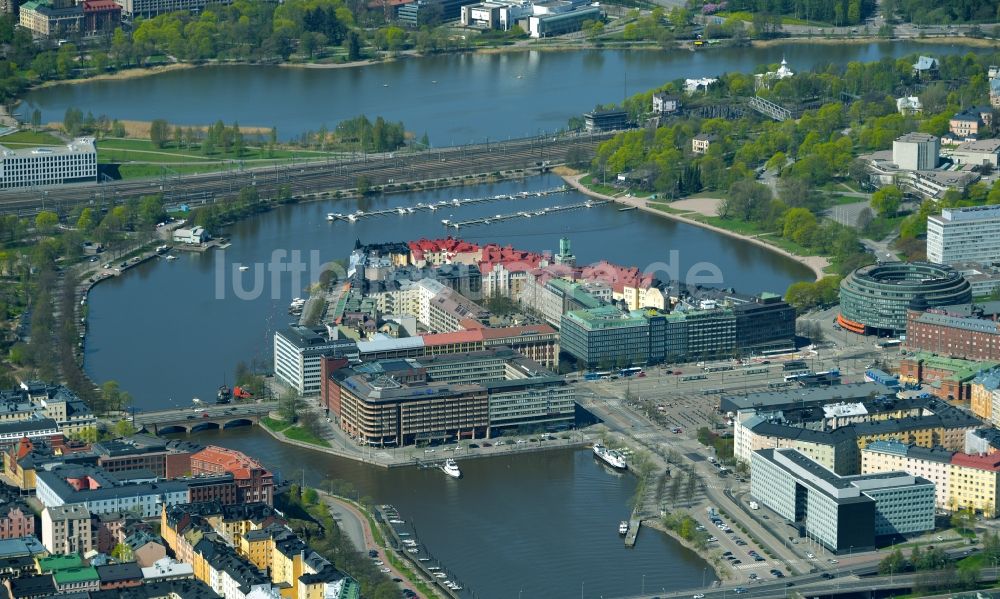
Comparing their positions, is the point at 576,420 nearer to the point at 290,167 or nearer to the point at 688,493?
the point at 688,493

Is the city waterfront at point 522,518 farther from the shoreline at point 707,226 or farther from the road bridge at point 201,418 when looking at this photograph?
the shoreline at point 707,226

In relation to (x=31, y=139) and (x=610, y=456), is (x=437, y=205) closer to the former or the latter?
(x=31, y=139)

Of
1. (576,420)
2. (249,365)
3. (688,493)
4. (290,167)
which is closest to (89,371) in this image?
(249,365)

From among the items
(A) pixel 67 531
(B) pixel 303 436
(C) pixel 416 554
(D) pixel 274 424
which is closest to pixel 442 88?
(D) pixel 274 424

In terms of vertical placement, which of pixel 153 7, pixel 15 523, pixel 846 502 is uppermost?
pixel 153 7

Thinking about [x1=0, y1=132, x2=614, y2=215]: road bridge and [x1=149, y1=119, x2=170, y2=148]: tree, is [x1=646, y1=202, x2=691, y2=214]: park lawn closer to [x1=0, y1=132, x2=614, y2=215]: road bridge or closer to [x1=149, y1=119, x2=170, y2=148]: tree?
[x1=0, y1=132, x2=614, y2=215]: road bridge

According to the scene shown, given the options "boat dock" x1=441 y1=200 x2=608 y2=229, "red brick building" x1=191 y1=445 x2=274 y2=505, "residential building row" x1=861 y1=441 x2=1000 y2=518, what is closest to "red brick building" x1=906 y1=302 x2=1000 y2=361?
"residential building row" x1=861 y1=441 x2=1000 y2=518
